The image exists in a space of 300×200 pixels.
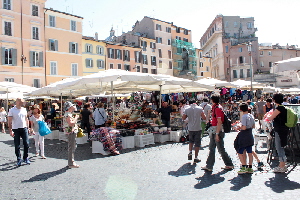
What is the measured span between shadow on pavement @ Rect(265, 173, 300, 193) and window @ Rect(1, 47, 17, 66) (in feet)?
103

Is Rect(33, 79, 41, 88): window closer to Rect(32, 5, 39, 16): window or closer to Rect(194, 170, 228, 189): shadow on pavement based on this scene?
Rect(32, 5, 39, 16): window

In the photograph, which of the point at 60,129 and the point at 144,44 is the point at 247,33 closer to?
the point at 144,44

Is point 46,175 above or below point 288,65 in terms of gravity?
below

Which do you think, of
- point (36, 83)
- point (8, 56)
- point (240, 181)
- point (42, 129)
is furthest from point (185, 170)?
point (36, 83)

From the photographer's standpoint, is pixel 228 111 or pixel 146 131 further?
pixel 228 111

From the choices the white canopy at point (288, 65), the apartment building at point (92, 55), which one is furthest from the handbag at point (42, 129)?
the apartment building at point (92, 55)

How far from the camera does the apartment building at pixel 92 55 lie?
136 feet

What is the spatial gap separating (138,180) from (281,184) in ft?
9.05

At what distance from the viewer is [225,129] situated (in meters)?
6.78

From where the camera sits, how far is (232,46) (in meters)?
62.2

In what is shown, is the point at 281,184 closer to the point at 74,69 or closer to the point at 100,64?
the point at 74,69

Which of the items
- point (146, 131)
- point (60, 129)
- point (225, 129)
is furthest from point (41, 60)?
point (225, 129)

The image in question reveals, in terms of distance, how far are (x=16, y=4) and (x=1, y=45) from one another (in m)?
5.06

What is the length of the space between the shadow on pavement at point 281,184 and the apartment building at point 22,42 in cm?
3113
